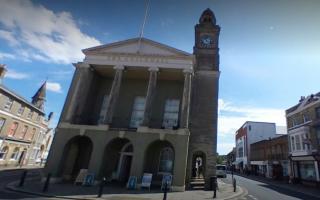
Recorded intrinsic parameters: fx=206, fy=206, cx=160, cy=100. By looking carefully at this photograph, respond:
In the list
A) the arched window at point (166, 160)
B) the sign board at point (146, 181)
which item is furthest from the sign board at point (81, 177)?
the arched window at point (166, 160)

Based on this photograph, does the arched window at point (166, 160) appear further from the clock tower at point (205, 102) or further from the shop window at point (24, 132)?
the shop window at point (24, 132)

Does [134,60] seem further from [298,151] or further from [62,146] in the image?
[298,151]

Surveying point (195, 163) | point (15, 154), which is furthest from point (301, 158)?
point (15, 154)

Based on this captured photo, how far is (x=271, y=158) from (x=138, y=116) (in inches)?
1210

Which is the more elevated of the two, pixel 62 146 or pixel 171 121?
pixel 171 121

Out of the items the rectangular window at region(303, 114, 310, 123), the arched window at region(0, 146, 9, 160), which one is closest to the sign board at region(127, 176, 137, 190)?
the arched window at region(0, 146, 9, 160)

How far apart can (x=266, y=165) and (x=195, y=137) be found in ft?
96.4

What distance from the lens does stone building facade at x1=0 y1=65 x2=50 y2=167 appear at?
2695 centimetres

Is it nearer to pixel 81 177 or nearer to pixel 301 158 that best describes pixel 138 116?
pixel 81 177

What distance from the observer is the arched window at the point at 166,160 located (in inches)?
730

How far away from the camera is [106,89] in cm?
2162

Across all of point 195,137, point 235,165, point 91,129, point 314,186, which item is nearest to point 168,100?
point 195,137

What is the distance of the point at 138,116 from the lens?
794 inches

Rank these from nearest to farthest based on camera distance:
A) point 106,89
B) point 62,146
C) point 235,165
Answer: point 62,146, point 106,89, point 235,165
